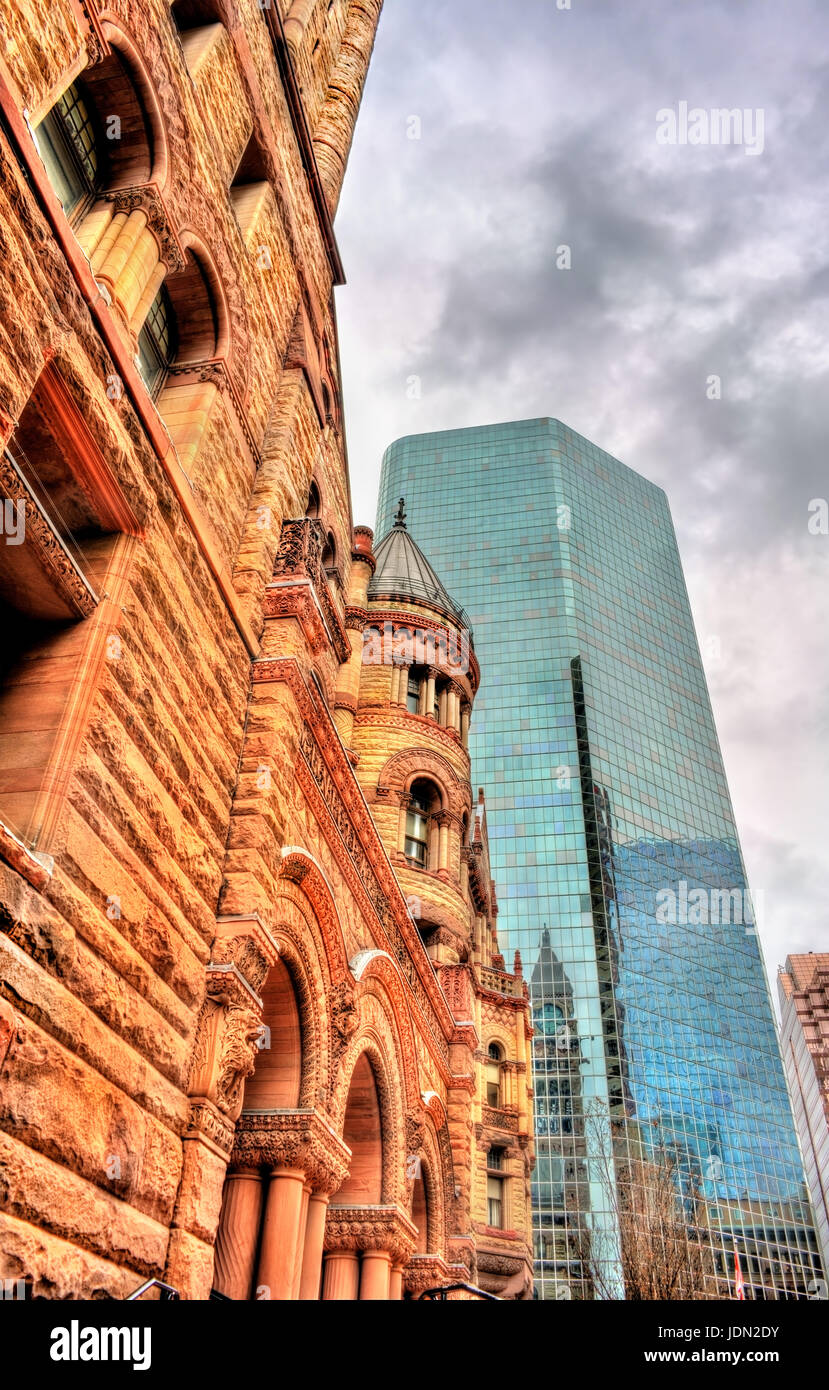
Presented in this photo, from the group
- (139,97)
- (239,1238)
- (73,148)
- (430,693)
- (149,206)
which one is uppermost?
(430,693)

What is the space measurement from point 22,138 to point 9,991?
497 cm

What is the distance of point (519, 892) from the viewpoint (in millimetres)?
84688

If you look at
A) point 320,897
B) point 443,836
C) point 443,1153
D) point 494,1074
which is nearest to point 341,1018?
point 320,897

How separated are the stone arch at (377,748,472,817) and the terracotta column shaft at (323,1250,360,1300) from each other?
932 cm

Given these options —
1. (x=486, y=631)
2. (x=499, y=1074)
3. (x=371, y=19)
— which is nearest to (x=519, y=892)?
(x=486, y=631)

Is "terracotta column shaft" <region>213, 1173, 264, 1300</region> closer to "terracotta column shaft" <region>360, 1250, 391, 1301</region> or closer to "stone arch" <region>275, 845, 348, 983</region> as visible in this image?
"stone arch" <region>275, 845, 348, 983</region>

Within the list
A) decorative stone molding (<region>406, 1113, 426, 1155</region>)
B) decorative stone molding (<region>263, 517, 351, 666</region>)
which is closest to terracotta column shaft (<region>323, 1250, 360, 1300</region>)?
decorative stone molding (<region>406, 1113, 426, 1155</region>)

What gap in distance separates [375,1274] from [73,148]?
47.0ft

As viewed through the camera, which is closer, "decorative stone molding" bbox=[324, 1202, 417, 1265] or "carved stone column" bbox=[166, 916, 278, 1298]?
"carved stone column" bbox=[166, 916, 278, 1298]

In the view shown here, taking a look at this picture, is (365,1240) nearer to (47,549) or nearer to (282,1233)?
(282,1233)

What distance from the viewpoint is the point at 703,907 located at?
93.3 metres
